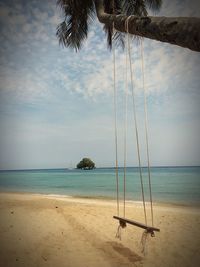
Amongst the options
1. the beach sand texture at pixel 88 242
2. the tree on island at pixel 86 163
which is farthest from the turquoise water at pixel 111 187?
the tree on island at pixel 86 163

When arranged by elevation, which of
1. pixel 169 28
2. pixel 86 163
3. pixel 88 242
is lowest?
pixel 88 242

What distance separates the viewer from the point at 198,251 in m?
3.98

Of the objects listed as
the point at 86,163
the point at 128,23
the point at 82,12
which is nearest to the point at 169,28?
the point at 128,23

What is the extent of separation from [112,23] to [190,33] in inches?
62.8

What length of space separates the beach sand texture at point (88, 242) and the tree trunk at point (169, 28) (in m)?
3.17

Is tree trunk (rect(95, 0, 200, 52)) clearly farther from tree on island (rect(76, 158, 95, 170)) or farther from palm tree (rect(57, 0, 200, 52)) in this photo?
tree on island (rect(76, 158, 95, 170))

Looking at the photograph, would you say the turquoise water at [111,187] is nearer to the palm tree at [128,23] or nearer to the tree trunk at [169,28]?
the palm tree at [128,23]

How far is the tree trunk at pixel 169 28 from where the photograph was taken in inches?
78.4

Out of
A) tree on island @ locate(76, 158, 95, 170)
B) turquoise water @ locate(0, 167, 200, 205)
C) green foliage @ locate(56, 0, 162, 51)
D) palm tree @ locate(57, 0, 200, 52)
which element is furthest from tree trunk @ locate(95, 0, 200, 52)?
tree on island @ locate(76, 158, 95, 170)

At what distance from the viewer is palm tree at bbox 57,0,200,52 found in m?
2.06

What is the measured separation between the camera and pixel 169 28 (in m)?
2.24

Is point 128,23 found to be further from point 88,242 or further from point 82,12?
point 88,242

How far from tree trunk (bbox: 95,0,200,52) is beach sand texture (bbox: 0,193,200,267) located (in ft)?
10.4

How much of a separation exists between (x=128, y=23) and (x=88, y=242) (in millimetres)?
3825
